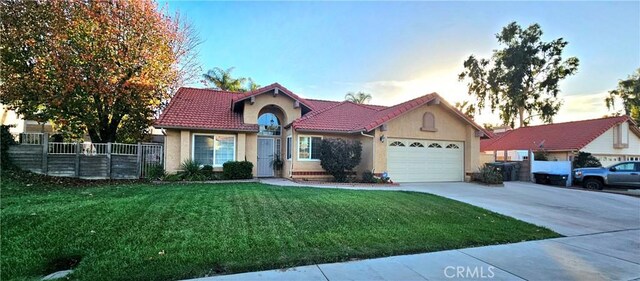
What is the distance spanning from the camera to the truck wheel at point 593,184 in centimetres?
1727

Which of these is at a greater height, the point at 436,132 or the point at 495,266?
the point at 436,132

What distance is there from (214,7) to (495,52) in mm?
31388

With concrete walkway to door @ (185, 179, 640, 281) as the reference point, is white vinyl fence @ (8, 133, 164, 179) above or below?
above

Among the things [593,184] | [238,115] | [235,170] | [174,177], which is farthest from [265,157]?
[593,184]

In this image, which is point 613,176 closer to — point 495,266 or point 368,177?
point 368,177

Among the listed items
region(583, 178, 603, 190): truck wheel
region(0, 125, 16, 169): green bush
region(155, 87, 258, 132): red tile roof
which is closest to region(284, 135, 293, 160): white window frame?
region(155, 87, 258, 132): red tile roof

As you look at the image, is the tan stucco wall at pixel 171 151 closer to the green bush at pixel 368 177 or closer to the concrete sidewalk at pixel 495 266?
the green bush at pixel 368 177

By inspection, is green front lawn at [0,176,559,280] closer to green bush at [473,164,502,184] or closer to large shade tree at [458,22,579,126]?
green bush at [473,164,502,184]

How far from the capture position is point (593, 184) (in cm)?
1753

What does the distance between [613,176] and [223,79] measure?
2810 centimetres

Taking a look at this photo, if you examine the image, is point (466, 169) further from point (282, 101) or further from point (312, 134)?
point (282, 101)

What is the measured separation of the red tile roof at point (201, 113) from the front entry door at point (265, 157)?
152 cm

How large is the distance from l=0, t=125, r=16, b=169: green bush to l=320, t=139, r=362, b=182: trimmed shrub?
1328cm

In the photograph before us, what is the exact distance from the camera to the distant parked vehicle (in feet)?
53.3
